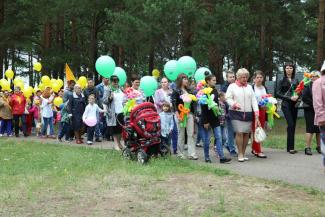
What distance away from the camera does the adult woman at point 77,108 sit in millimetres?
14906

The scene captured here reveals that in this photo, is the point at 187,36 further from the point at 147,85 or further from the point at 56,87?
the point at 147,85

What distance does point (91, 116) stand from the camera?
1472 centimetres

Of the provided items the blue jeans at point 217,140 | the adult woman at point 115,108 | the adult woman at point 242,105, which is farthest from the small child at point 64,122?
the adult woman at point 242,105

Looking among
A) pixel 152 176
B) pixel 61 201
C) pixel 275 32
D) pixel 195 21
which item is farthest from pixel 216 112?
pixel 275 32

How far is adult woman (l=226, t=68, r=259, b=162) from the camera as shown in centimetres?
1012

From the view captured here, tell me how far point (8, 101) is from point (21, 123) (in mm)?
1191

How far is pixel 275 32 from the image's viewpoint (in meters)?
35.5

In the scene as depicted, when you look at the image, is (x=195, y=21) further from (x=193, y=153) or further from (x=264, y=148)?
(x=193, y=153)

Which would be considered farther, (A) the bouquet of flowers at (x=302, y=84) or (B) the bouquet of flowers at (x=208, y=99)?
(A) the bouquet of flowers at (x=302, y=84)

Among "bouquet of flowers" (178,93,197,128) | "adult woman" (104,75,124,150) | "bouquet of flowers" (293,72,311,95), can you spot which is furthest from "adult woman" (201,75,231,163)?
"adult woman" (104,75,124,150)

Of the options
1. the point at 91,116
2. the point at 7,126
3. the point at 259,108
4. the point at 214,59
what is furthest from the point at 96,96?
the point at 214,59

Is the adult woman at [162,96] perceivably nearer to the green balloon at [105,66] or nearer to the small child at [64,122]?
the green balloon at [105,66]

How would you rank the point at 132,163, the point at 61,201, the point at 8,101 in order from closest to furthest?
the point at 61,201
the point at 132,163
the point at 8,101

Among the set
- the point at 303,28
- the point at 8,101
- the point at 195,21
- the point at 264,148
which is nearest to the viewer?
the point at 264,148
